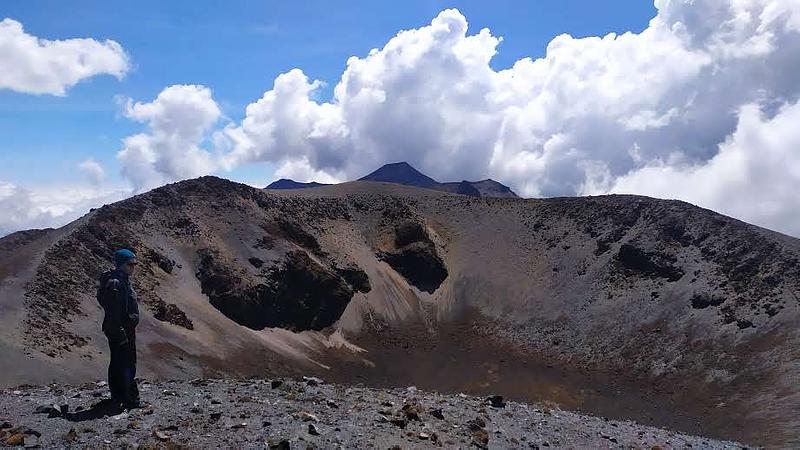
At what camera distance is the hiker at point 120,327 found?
1340 centimetres

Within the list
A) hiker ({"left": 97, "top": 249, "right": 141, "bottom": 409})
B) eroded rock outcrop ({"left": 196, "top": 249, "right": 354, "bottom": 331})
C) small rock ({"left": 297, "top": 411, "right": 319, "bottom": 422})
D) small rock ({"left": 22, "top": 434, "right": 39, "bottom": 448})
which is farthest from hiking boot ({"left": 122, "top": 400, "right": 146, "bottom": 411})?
eroded rock outcrop ({"left": 196, "top": 249, "right": 354, "bottom": 331})

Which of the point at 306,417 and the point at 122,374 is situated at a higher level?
the point at 122,374

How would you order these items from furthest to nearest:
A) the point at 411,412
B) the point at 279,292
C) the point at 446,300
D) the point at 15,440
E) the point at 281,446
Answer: the point at 446,300
the point at 279,292
the point at 411,412
the point at 281,446
the point at 15,440

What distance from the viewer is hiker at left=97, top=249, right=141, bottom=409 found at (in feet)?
44.0

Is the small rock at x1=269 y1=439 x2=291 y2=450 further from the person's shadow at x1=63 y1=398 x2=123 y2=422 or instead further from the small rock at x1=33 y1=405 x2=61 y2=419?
the small rock at x1=33 y1=405 x2=61 y2=419

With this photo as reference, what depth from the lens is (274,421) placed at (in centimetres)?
1323

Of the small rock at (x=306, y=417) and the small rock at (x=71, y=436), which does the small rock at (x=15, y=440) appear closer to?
the small rock at (x=71, y=436)

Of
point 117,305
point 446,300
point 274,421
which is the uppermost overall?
point 446,300

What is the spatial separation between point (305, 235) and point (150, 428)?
63.0 metres

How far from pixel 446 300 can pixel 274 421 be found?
6637 cm

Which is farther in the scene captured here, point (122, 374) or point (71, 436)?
point (122, 374)

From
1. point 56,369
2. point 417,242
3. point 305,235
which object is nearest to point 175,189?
point 305,235

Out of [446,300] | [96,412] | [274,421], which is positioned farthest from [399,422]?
[446,300]

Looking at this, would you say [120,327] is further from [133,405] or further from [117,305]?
[133,405]
